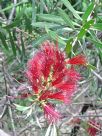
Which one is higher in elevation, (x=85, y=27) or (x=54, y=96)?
(x=85, y=27)

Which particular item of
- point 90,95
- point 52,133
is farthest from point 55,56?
point 90,95

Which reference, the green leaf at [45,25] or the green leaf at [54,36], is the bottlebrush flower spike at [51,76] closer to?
the green leaf at [54,36]

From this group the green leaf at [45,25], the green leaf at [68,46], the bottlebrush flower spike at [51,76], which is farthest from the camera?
the green leaf at [45,25]

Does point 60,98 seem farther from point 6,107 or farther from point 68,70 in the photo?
point 6,107

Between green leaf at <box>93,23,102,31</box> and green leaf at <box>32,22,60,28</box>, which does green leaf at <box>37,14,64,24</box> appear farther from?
green leaf at <box>93,23,102,31</box>

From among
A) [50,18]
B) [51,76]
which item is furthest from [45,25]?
[51,76]

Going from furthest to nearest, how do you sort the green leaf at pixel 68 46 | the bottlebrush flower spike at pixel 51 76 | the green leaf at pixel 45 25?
the green leaf at pixel 45 25 < the green leaf at pixel 68 46 < the bottlebrush flower spike at pixel 51 76

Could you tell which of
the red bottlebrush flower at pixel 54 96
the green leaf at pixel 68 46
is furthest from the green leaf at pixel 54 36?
the red bottlebrush flower at pixel 54 96

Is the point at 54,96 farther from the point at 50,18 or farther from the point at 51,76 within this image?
the point at 50,18

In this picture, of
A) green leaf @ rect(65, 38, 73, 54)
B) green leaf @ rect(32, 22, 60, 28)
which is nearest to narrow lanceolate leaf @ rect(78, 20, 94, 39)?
green leaf @ rect(65, 38, 73, 54)
